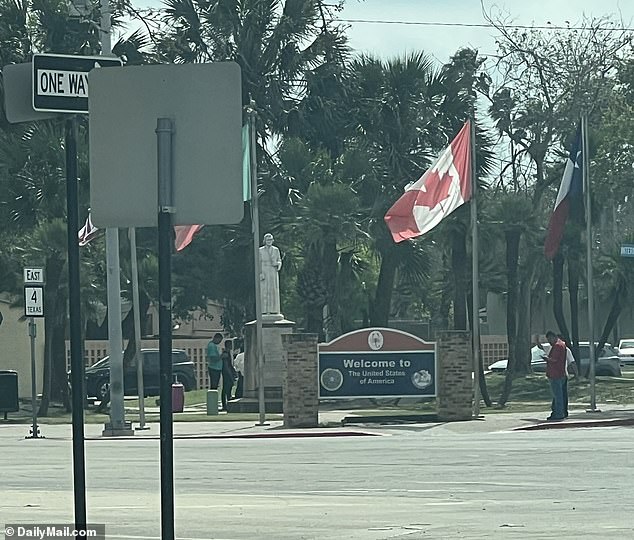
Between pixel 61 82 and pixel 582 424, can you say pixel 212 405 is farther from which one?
pixel 61 82

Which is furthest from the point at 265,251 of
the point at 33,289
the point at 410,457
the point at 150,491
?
the point at 150,491

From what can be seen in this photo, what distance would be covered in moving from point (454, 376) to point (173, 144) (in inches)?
877

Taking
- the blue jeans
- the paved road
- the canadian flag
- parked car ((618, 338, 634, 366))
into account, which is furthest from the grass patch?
parked car ((618, 338, 634, 366))

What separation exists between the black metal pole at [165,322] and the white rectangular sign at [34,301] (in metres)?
20.7

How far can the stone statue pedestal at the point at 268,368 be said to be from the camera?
33.9 metres

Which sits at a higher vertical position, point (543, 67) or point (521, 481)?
point (543, 67)

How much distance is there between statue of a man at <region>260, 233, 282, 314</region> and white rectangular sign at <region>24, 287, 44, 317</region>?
24.7 ft

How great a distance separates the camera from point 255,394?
3447 cm

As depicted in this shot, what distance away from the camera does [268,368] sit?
34438mm

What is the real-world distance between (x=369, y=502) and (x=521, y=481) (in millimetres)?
2347

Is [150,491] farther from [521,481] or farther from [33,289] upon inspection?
[33,289]

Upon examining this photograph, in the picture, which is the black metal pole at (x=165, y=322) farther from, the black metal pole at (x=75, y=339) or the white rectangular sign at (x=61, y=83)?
the white rectangular sign at (x=61, y=83)

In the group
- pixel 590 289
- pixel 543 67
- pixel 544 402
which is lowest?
pixel 544 402

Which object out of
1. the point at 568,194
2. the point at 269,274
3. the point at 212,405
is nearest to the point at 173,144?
the point at 568,194
